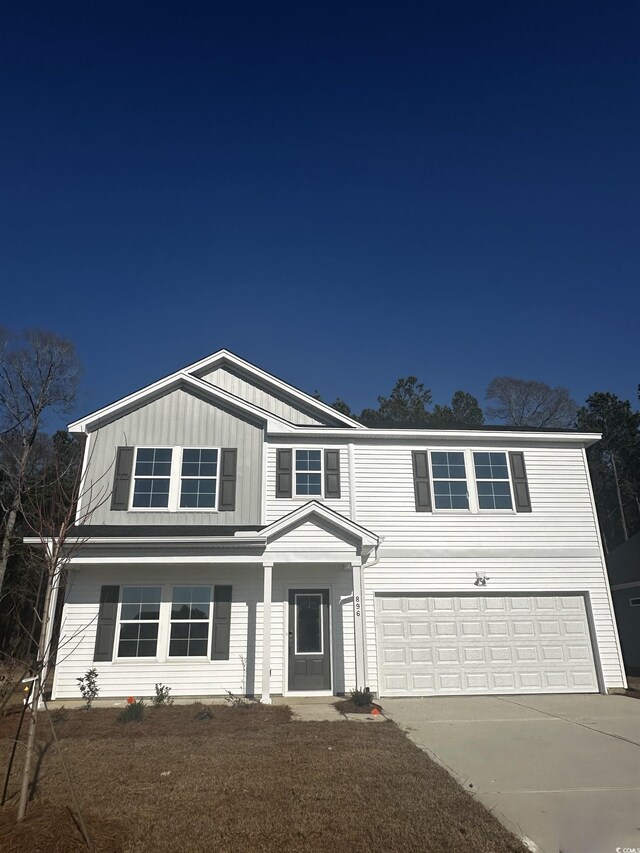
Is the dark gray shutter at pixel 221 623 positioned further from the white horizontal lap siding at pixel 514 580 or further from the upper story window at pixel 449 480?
the upper story window at pixel 449 480

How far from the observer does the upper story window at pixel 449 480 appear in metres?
13.6

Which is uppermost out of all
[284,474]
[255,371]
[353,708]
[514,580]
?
[255,371]

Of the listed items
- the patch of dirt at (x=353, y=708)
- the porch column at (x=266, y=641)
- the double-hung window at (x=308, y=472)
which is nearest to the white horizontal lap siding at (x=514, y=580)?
the patch of dirt at (x=353, y=708)

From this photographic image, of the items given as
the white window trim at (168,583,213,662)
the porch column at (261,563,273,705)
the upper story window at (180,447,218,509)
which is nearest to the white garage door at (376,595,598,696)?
the porch column at (261,563,273,705)

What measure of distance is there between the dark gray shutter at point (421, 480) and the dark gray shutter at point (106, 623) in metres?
7.19

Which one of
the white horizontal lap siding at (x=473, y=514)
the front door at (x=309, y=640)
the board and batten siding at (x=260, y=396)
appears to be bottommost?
the front door at (x=309, y=640)

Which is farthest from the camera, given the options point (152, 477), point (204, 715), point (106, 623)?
point (152, 477)

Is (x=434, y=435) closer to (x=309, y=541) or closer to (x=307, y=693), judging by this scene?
(x=309, y=541)

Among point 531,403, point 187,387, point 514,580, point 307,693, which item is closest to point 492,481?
point 514,580

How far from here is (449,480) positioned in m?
13.8

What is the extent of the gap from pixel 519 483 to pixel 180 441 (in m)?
8.45

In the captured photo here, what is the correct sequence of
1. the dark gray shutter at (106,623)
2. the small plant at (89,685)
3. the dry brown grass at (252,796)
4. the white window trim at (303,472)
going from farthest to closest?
1. the white window trim at (303,472)
2. the dark gray shutter at (106,623)
3. the small plant at (89,685)
4. the dry brown grass at (252,796)

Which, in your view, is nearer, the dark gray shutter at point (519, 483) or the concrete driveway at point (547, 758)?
the concrete driveway at point (547, 758)

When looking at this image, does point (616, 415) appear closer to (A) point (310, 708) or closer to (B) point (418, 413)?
(B) point (418, 413)
